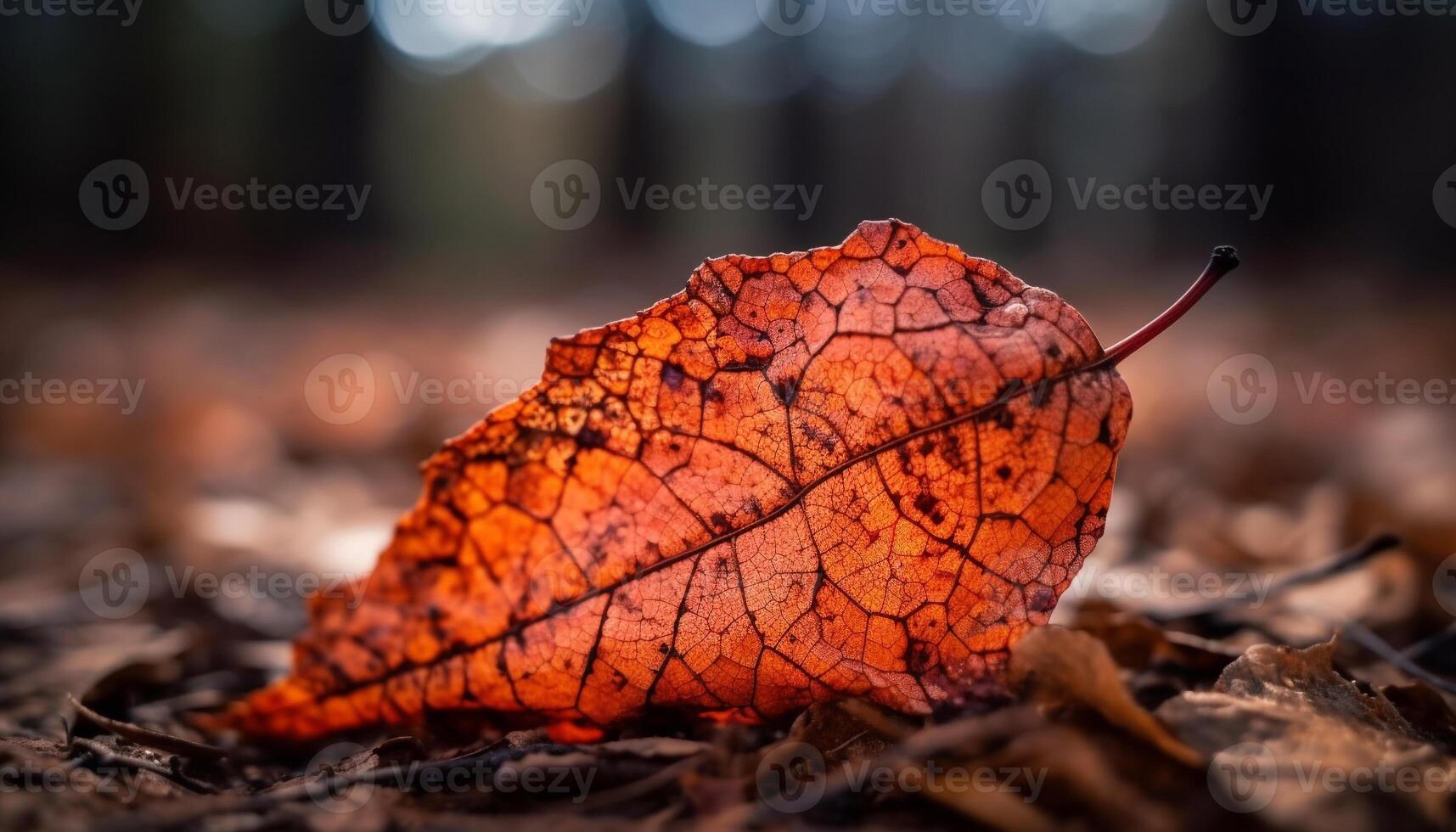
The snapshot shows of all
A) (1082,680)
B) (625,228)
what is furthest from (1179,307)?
(625,228)

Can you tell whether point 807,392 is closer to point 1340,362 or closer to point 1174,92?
point 1340,362

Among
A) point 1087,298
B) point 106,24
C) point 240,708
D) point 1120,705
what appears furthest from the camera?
point 106,24

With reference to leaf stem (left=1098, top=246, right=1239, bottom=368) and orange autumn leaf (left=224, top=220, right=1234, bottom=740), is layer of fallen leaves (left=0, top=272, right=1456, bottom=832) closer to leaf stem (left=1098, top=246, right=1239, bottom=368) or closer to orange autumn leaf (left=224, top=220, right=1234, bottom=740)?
orange autumn leaf (left=224, top=220, right=1234, bottom=740)

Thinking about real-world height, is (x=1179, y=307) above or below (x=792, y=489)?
above

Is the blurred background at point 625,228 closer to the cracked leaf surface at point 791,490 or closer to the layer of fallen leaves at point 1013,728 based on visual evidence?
the layer of fallen leaves at point 1013,728

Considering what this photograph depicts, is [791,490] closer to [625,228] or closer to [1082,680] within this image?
[1082,680]

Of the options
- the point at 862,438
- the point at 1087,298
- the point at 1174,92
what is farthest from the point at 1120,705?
the point at 1174,92

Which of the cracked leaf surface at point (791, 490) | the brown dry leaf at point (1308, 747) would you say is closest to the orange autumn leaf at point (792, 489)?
the cracked leaf surface at point (791, 490)

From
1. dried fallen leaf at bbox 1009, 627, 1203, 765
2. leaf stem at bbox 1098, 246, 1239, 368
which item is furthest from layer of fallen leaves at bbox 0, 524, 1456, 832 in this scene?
leaf stem at bbox 1098, 246, 1239, 368
